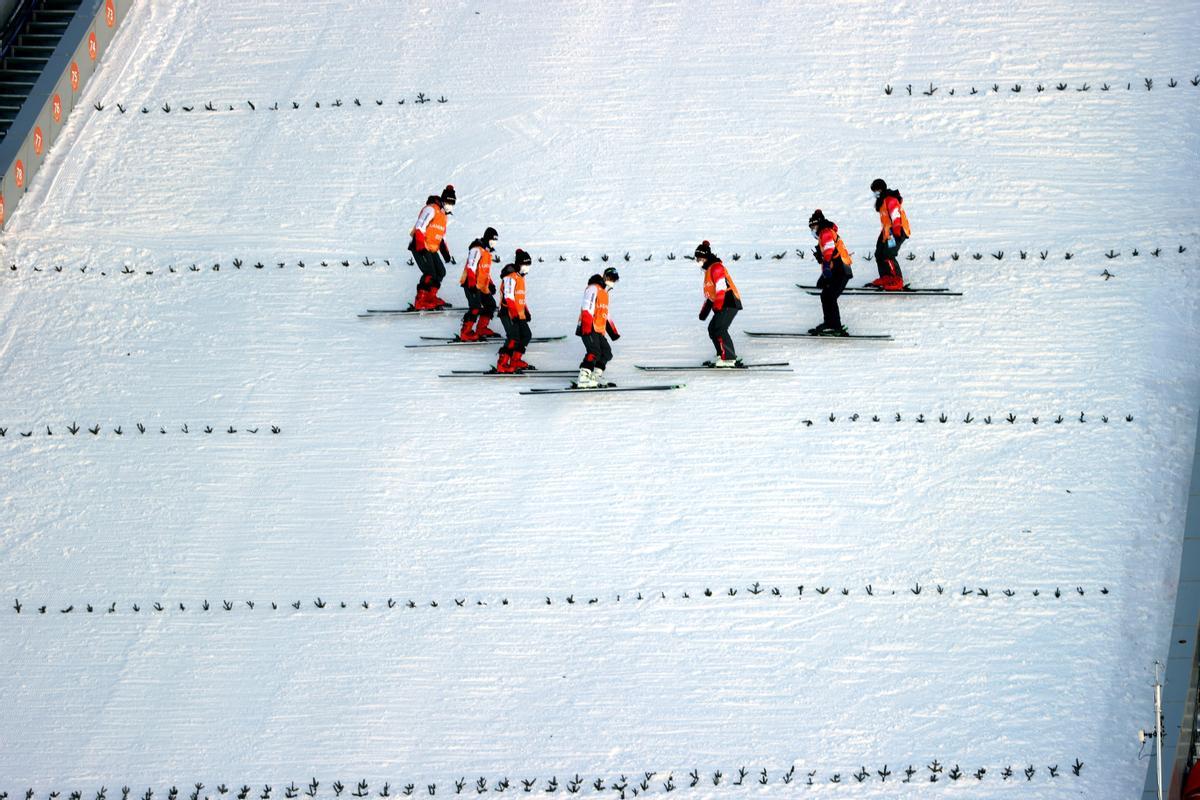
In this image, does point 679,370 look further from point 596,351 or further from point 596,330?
point 596,330

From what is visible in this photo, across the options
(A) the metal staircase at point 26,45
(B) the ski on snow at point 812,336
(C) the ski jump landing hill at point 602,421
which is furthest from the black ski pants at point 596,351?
(A) the metal staircase at point 26,45

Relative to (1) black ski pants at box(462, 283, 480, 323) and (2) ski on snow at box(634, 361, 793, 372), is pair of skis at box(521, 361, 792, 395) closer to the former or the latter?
(2) ski on snow at box(634, 361, 793, 372)

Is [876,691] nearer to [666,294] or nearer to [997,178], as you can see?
[666,294]

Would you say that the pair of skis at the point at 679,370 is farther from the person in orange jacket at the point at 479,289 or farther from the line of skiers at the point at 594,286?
the person in orange jacket at the point at 479,289

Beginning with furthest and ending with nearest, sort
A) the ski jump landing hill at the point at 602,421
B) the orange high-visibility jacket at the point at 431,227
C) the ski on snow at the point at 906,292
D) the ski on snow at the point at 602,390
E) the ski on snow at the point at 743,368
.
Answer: the orange high-visibility jacket at the point at 431,227
the ski on snow at the point at 906,292
the ski on snow at the point at 743,368
the ski on snow at the point at 602,390
the ski jump landing hill at the point at 602,421

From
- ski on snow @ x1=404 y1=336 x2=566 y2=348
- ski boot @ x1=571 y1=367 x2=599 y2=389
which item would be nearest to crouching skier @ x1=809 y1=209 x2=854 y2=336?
ski boot @ x1=571 y1=367 x2=599 y2=389

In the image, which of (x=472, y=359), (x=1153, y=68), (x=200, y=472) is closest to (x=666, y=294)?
(x=472, y=359)

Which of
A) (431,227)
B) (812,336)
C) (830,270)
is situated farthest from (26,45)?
(830,270)
